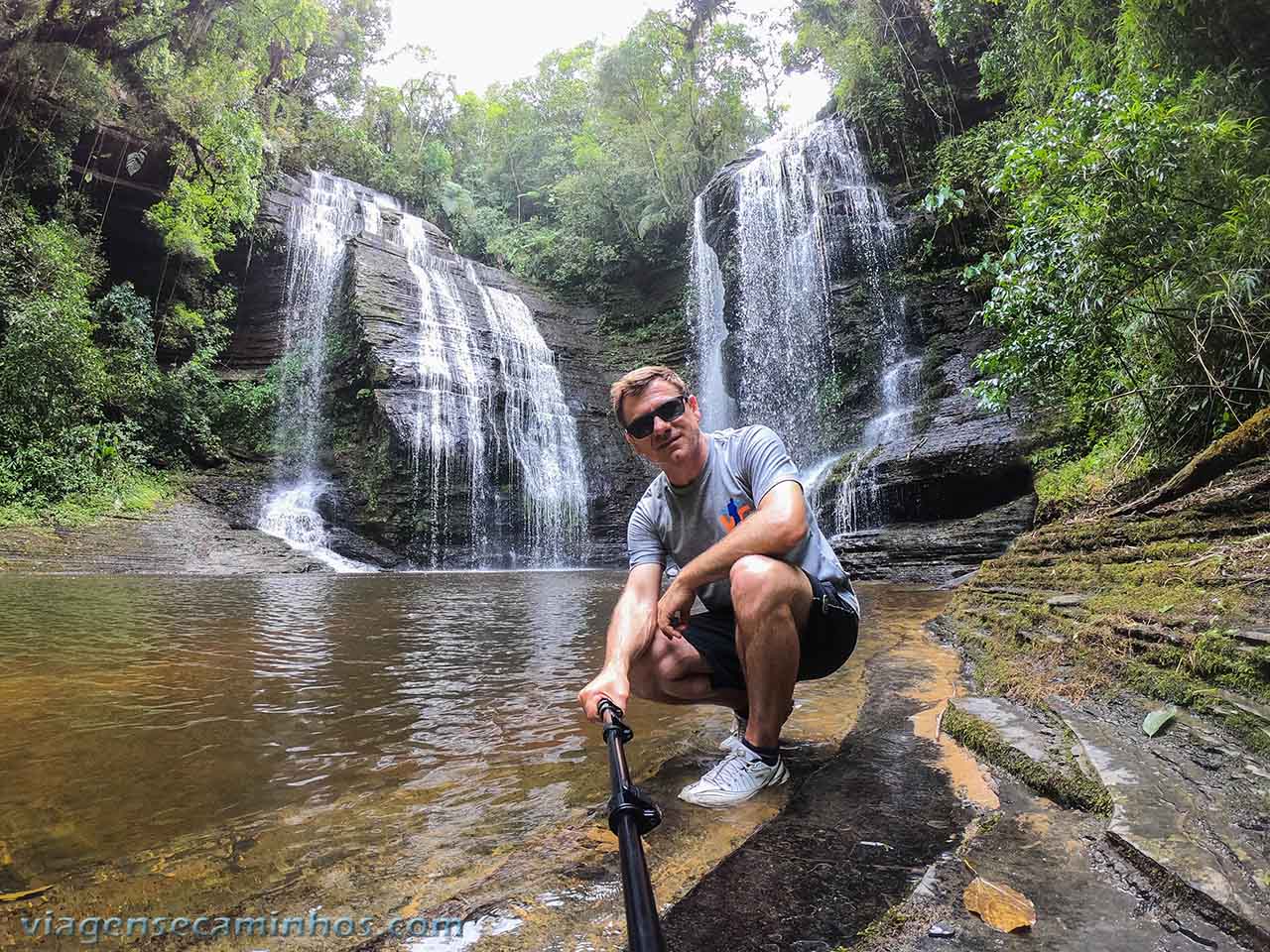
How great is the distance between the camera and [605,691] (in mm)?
1644

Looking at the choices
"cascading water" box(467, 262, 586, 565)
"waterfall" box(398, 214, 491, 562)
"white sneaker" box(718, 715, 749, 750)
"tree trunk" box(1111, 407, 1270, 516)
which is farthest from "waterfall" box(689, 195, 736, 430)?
"white sneaker" box(718, 715, 749, 750)

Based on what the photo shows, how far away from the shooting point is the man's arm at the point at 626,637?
164cm

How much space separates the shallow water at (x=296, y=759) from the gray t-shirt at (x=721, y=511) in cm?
65

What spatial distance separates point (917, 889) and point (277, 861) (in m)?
1.35

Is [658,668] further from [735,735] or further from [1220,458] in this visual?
[1220,458]

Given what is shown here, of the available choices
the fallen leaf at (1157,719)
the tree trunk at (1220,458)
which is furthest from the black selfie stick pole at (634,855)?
the tree trunk at (1220,458)

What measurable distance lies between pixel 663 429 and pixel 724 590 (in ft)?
1.77

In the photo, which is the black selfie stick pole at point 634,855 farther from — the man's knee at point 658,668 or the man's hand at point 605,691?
the man's knee at point 658,668

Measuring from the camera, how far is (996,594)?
460 cm

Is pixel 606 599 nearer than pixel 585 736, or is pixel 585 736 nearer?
pixel 585 736

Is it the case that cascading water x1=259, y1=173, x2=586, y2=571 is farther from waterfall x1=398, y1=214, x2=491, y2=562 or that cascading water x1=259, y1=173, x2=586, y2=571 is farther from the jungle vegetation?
the jungle vegetation

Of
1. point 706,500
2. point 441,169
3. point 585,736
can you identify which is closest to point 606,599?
point 585,736

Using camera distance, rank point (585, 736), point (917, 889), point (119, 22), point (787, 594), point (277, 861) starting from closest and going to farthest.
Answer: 1. point (917, 889)
2. point (277, 861)
3. point (787, 594)
4. point (585, 736)
5. point (119, 22)

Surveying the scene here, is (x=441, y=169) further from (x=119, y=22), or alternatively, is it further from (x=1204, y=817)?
(x=1204, y=817)
